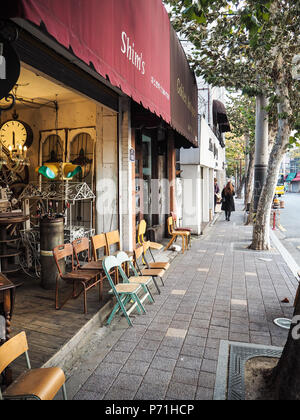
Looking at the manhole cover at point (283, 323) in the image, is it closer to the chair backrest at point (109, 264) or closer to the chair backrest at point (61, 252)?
the chair backrest at point (109, 264)

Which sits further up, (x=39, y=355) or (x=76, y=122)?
(x=76, y=122)

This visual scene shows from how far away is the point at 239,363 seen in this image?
3752 millimetres

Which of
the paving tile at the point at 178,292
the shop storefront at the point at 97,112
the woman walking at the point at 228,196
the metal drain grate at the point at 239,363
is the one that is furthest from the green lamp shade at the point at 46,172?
the woman walking at the point at 228,196

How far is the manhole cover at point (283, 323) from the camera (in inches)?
187

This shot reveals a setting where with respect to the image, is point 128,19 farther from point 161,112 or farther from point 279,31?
point 279,31

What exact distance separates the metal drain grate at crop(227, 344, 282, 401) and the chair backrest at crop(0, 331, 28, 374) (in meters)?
2.00

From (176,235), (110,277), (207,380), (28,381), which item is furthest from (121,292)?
(176,235)

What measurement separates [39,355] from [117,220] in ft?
12.9

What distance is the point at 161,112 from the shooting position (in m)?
6.10

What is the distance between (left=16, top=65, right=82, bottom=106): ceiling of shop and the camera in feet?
20.0

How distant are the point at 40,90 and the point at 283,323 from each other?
21.0 ft

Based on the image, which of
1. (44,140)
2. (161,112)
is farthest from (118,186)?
(44,140)

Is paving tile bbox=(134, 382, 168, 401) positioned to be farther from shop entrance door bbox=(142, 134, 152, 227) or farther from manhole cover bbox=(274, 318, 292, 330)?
shop entrance door bbox=(142, 134, 152, 227)

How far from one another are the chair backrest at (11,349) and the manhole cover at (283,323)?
3.63m
